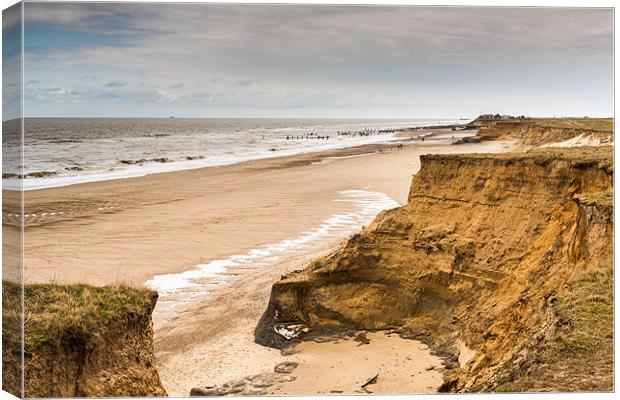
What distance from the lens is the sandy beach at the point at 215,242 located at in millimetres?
11617

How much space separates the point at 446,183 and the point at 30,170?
1174 inches

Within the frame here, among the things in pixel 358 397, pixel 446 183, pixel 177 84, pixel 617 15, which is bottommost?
pixel 358 397

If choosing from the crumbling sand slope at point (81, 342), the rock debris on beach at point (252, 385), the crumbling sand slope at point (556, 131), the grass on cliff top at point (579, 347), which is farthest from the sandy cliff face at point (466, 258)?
the crumbling sand slope at point (81, 342)

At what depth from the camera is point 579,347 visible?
24.2 feet

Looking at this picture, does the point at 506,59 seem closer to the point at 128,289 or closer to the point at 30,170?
the point at 128,289

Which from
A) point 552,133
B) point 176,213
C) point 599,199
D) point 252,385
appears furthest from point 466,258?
point 176,213

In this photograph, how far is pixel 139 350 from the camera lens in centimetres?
851

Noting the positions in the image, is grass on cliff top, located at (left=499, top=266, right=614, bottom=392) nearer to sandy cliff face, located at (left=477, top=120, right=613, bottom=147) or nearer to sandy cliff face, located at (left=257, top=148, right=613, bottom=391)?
sandy cliff face, located at (left=257, top=148, right=613, bottom=391)

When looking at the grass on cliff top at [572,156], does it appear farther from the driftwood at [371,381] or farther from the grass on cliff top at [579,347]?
the driftwood at [371,381]

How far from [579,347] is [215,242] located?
16320 mm

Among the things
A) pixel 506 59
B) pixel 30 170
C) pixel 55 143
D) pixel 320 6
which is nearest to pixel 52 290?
pixel 320 6

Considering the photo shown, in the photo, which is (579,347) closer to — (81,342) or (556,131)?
(81,342)

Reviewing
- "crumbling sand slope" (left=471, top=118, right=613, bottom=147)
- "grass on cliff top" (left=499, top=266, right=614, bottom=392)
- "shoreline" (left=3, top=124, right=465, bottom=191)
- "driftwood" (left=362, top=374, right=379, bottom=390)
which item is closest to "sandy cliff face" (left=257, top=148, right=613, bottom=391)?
"crumbling sand slope" (left=471, top=118, right=613, bottom=147)

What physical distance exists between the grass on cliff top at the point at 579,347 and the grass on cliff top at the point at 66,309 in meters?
4.80
